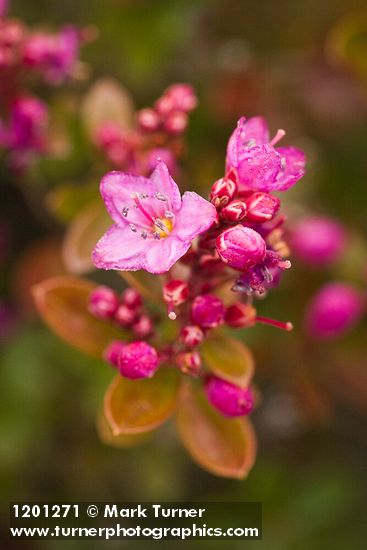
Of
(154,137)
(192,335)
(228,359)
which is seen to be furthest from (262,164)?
(154,137)

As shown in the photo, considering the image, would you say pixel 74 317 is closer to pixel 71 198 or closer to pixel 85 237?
pixel 85 237

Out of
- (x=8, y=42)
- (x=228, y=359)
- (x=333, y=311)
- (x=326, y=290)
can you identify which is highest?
(x=8, y=42)

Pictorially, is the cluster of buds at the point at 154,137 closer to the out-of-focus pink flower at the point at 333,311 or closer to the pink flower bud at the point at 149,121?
the pink flower bud at the point at 149,121

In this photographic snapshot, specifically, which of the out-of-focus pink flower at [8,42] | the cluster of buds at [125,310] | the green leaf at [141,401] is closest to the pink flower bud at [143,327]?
the cluster of buds at [125,310]

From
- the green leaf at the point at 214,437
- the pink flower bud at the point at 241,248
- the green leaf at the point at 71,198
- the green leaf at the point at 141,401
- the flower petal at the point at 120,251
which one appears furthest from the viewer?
the green leaf at the point at 71,198

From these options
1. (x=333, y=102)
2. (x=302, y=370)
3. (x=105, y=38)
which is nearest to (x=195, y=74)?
(x=105, y=38)
